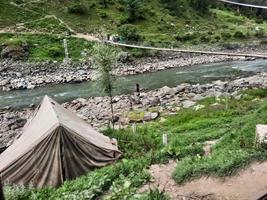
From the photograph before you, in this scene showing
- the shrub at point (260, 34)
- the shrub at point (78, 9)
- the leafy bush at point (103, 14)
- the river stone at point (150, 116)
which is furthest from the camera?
the shrub at point (260, 34)

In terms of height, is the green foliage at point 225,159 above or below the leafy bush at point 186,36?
above

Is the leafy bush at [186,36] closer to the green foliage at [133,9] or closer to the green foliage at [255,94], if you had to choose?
the green foliage at [133,9]

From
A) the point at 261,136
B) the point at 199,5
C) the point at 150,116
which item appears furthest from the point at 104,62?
the point at 199,5

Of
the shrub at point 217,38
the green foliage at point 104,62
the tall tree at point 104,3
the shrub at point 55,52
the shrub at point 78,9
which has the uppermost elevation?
the tall tree at point 104,3

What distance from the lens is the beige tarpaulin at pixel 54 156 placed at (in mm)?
16312

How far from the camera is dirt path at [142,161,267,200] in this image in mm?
12289

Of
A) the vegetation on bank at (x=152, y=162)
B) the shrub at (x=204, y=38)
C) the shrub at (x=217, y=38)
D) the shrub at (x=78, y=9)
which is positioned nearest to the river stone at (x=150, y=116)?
the vegetation on bank at (x=152, y=162)

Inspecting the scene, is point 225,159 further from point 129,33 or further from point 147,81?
point 129,33

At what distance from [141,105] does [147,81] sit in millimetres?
11055

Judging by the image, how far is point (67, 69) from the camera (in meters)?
50.7

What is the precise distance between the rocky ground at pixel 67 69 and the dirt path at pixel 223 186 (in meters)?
32.1

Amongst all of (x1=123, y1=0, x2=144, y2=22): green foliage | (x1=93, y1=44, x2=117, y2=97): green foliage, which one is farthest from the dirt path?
(x1=123, y1=0, x2=144, y2=22): green foliage

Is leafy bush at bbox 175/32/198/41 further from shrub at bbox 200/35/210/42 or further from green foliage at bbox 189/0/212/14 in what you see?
green foliage at bbox 189/0/212/14

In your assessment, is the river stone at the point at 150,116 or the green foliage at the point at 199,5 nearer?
the river stone at the point at 150,116
